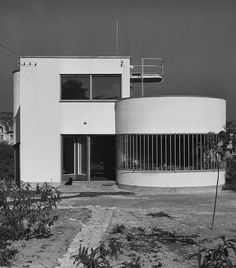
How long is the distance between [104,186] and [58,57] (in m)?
6.30

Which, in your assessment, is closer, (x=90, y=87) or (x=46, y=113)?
(x=46, y=113)

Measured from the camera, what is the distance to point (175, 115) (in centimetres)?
1969

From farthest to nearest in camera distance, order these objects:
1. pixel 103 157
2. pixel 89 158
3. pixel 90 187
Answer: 1. pixel 103 157
2. pixel 89 158
3. pixel 90 187

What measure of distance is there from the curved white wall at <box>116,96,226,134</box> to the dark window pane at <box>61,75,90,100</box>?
9.18 feet

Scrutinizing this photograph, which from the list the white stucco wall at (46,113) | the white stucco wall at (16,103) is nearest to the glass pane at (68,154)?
the white stucco wall at (46,113)

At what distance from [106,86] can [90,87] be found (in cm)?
75

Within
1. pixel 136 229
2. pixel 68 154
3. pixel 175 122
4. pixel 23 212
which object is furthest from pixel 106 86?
pixel 23 212

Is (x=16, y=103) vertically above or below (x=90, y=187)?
above

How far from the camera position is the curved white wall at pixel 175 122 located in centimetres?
1966

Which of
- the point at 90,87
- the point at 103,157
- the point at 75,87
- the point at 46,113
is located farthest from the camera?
the point at 103,157

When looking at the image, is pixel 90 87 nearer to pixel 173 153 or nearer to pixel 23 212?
pixel 173 153

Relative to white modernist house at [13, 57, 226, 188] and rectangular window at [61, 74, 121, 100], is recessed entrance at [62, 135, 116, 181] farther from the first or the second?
rectangular window at [61, 74, 121, 100]

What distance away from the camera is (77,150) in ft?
75.5

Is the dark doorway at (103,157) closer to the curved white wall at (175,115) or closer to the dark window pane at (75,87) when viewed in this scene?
the dark window pane at (75,87)
